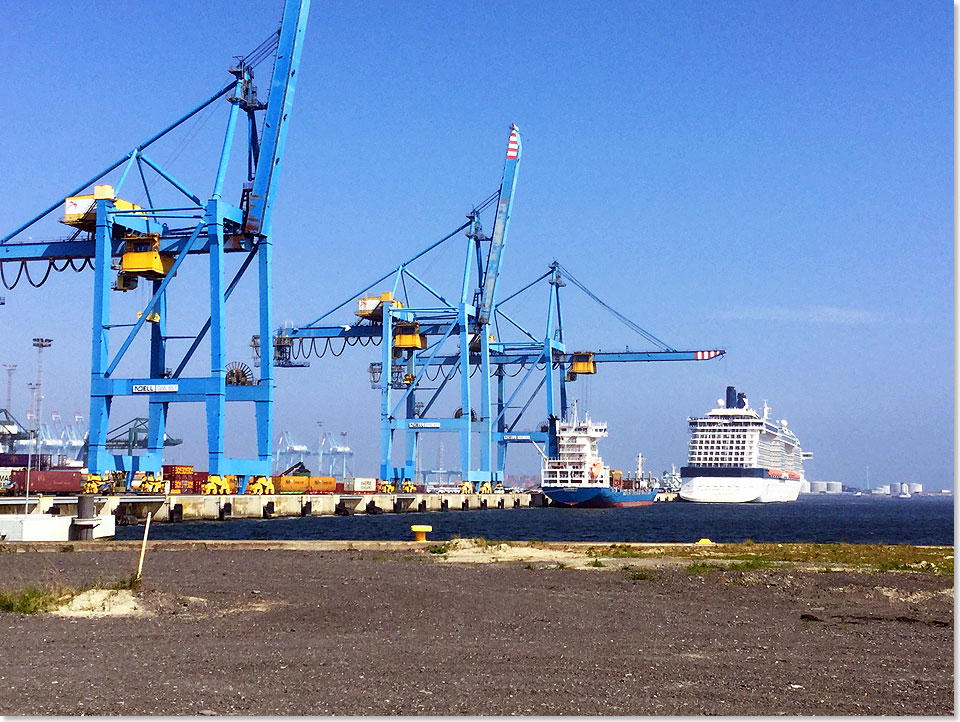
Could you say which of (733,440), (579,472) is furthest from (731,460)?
(579,472)

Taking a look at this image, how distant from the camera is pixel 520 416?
112500 mm

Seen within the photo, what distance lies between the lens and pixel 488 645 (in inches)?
474

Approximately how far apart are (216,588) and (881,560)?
47.7ft

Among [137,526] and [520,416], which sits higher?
[520,416]

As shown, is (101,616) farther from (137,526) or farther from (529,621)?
(137,526)

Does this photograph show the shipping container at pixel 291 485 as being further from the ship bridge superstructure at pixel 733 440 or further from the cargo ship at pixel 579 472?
the ship bridge superstructure at pixel 733 440

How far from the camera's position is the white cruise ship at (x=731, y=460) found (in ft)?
405

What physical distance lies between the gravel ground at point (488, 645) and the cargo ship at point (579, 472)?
3023 inches

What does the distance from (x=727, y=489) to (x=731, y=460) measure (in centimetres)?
369

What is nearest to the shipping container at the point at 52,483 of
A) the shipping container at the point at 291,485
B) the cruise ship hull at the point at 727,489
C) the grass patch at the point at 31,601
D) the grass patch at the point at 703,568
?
the shipping container at the point at 291,485

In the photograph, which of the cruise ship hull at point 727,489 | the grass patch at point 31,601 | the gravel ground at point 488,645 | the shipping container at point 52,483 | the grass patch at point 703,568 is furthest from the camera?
the cruise ship hull at point 727,489

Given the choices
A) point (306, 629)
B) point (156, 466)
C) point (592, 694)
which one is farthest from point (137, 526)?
point (592, 694)

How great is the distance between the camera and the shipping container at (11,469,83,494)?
204ft

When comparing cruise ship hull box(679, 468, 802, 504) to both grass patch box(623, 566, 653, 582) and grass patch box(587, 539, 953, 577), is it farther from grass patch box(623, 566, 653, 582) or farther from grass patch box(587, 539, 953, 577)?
grass patch box(623, 566, 653, 582)
